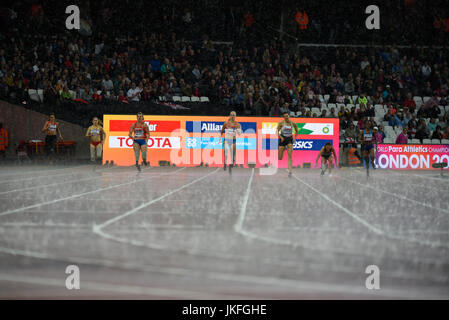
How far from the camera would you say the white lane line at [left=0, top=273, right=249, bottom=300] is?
3.69 metres

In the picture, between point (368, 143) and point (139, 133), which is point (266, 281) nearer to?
point (139, 133)

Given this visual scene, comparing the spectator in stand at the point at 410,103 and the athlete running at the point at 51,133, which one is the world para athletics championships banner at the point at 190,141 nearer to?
the athlete running at the point at 51,133

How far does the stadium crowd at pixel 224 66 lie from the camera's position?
82.6 feet

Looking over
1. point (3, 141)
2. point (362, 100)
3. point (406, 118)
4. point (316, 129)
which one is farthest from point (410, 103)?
point (3, 141)

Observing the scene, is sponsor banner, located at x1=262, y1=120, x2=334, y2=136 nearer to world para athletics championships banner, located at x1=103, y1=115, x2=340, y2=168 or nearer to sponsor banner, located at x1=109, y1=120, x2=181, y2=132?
world para athletics championships banner, located at x1=103, y1=115, x2=340, y2=168

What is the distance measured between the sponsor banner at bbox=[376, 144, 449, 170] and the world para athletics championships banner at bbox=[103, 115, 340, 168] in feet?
7.99

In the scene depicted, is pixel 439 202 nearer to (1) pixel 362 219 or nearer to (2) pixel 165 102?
(1) pixel 362 219

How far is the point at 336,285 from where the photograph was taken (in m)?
3.93

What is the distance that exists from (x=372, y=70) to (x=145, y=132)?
15286 mm

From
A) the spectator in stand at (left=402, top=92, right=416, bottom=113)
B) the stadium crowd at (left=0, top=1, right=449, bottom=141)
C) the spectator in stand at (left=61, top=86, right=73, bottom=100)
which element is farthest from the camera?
the spectator in stand at (left=402, top=92, right=416, bottom=113)

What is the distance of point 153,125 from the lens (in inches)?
902

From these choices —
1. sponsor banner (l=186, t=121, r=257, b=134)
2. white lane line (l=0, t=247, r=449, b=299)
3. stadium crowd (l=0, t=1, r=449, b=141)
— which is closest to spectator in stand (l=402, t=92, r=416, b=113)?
stadium crowd (l=0, t=1, r=449, b=141)

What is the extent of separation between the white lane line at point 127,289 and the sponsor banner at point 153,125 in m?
19.0
